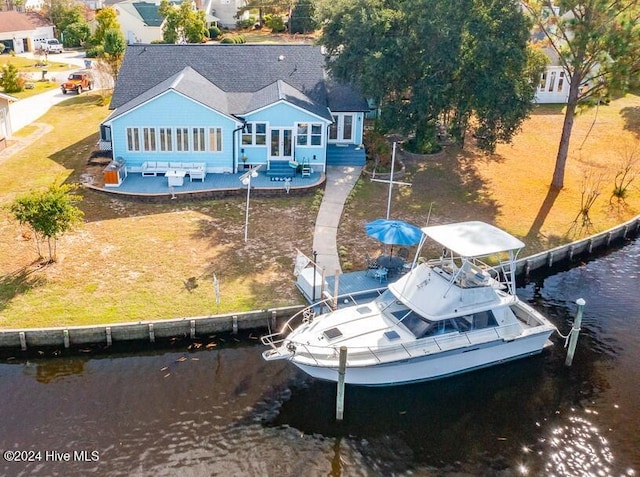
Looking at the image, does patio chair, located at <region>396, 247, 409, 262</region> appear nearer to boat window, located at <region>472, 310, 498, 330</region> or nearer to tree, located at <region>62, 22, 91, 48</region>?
boat window, located at <region>472, 310, 498, 330</region>

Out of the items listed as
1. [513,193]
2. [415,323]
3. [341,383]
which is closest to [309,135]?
[513,193]

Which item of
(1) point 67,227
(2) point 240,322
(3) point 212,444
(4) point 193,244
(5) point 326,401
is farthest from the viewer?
(4) point 193,244

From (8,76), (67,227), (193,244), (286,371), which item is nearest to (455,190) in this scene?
(193,244)

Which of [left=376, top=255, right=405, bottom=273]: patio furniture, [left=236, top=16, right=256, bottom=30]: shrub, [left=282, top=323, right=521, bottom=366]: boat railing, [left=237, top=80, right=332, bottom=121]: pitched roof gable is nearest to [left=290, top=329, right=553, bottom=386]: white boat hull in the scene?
[left=282, top=323, right=521, bottom=366]: boat railing

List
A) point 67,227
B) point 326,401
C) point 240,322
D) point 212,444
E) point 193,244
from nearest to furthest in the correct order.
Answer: point 212,444, point 326,401, point 240,322, point 67,227, point 193,244

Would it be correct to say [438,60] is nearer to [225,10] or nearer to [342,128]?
[342,128]

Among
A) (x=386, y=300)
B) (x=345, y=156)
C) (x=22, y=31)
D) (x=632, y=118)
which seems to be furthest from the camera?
(x=22, y=31)

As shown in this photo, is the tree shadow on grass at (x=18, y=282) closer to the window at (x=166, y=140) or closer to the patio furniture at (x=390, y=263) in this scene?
the window at (x=166, y=140)

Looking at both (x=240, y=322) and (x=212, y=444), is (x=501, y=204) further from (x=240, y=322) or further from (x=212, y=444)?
(x=212, y=444)
